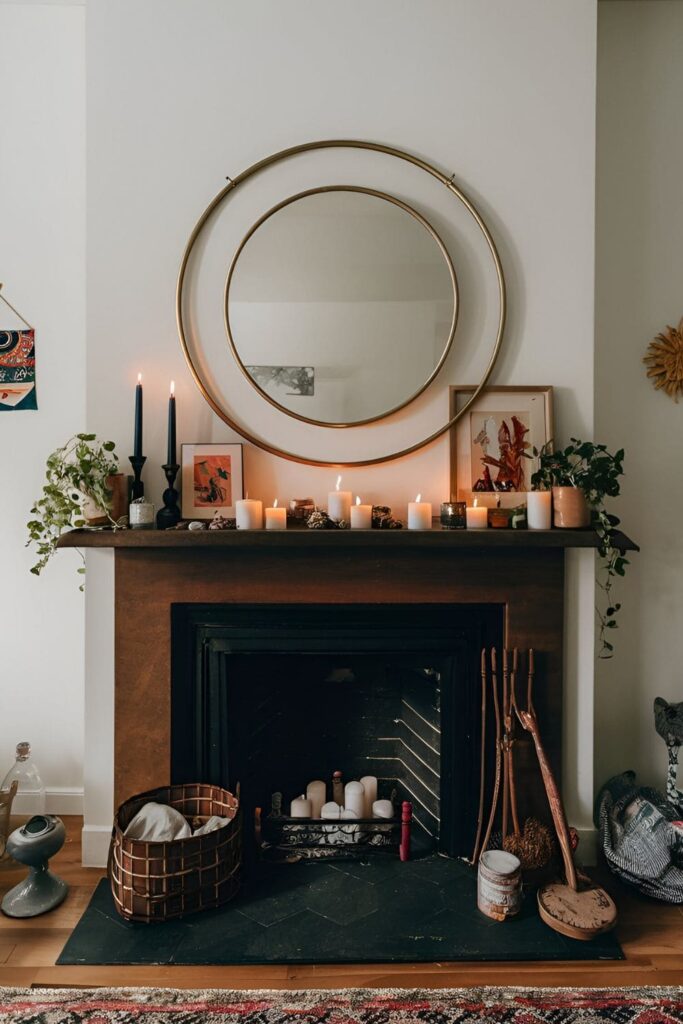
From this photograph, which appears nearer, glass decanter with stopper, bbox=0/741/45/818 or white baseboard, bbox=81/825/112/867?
white baseboard, bbox=81/825/112/867

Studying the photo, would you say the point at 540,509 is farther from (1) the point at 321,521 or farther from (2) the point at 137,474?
(2) the point at 137,474

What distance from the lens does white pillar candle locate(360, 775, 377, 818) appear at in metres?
2.14

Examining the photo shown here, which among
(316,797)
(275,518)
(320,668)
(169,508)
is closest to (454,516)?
(275,518)

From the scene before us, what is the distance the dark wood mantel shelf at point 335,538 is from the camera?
1.80 meters

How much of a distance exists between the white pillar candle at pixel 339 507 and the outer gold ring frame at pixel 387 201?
0.73 ft

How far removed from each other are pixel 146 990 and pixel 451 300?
1.96 meters

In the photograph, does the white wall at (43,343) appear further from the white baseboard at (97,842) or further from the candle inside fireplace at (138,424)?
the candle inside fireplace at (138,424)

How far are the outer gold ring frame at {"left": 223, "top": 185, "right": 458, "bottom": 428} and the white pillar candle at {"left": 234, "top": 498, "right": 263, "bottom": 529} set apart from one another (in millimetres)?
304

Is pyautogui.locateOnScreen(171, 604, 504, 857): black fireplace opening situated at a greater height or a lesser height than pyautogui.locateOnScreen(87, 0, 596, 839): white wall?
lesser

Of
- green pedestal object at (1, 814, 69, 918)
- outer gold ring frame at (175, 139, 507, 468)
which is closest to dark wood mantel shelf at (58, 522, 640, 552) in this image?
outer gold ring frame at (175, 139, 507, 468)

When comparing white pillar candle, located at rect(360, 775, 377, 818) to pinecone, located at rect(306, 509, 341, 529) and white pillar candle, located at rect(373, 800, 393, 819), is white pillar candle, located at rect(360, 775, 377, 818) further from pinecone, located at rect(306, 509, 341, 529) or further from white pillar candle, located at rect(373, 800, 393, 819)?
pinecone, located at rect(306, 509, 341, 529)

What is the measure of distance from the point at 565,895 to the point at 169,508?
1542 millimetres

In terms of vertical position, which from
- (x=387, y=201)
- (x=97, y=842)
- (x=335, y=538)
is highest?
(x=387, y=201)

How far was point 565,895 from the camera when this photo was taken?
1792 mm
